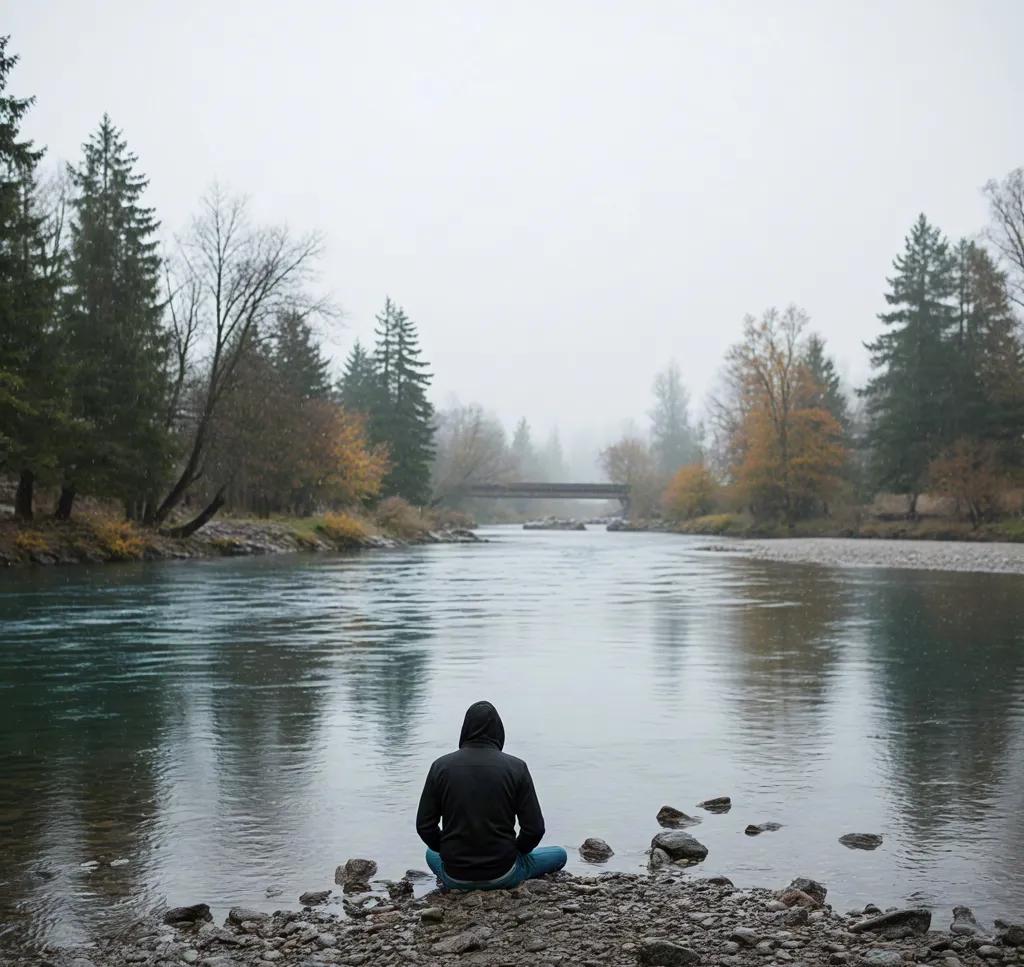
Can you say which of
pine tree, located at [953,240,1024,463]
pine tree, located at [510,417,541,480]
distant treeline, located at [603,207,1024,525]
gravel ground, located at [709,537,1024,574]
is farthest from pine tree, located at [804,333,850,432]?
pine tree, located at [510,417,541,480]

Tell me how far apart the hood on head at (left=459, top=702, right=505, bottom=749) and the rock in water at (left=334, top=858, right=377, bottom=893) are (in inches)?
44.2

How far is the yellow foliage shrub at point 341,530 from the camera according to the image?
55.2m

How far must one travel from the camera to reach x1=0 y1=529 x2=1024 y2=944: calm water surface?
6984 mm

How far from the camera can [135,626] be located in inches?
775

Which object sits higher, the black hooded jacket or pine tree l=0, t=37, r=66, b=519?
pine tree l=0, t=37, r=66, b=519

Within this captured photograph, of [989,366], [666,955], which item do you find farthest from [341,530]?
[666,955]

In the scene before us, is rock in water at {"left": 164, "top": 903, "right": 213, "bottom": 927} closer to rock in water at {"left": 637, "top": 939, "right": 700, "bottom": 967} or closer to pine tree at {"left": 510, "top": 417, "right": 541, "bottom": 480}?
rock in water at {"left": 637, "top": 939, "right": 700, "bottom": 967}

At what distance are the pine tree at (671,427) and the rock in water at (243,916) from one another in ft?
415

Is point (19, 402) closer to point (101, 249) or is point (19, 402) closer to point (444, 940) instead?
point (101, 249)

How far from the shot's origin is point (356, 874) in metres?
6.72

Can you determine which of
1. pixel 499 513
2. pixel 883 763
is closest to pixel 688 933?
pixel 883 763

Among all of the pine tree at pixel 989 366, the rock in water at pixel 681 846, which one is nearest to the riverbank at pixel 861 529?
the pine tree at pixel 989 366

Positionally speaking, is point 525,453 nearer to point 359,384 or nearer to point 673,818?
point 359,384

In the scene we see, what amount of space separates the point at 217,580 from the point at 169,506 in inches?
553
